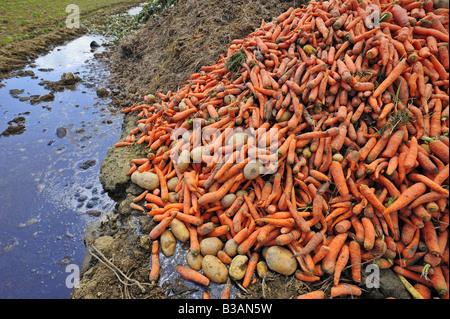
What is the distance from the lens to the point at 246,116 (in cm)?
362

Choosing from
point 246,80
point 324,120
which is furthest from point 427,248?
point 246,80

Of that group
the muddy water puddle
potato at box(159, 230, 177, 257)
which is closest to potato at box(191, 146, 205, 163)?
potato at box(159, 230, 177, 257)

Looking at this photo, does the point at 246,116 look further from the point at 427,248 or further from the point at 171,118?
the point at 427,248

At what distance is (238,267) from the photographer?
2.70 m

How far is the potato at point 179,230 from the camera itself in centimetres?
308

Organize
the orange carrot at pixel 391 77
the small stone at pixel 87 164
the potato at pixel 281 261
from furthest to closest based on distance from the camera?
the small stone at pixel 87 164, the orange carrot at pixel 391 77, the potato at pixel 281 261

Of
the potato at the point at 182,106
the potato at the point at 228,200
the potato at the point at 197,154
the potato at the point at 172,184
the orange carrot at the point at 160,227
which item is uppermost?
the potato at the point at 182,106

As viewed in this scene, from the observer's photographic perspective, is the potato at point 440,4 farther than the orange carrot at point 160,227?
Yes

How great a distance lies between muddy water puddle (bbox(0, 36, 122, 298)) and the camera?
10.5 feet

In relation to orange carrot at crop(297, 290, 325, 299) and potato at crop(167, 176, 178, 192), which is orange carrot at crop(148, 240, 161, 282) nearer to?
potato at crop(167, 176, 178, 192)

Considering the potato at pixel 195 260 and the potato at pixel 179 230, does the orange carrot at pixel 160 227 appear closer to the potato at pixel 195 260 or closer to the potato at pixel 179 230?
the potato at pixel 179 230

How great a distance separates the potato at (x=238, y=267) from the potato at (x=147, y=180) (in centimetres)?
172
